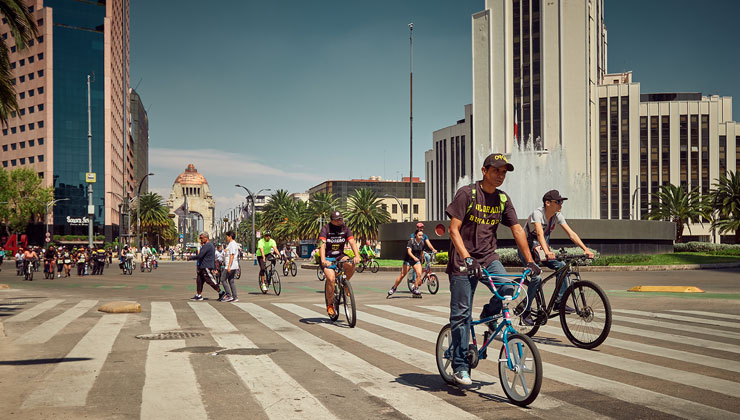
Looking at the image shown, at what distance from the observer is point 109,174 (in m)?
95.9

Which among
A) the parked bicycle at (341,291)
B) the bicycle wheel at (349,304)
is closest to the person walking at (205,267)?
the parked bicycle at (341,291)

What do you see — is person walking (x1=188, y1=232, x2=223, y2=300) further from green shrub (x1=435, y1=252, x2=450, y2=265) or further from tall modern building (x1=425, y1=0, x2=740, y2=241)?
tall modern building (x1=425, y1=0, x2=740, y2=241)

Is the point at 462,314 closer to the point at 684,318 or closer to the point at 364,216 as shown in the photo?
the point at 684,318

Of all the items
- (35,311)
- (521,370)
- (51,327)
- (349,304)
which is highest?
(521,370)

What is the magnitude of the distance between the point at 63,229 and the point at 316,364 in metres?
97.9

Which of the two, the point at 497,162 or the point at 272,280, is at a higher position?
the point at 497,162

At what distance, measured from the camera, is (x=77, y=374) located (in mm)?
6250

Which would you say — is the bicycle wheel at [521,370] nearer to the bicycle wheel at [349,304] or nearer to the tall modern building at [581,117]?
the bicycle wheel at [349,304]

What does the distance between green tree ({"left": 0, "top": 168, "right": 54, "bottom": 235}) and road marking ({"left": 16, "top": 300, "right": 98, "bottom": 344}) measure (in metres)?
77.9

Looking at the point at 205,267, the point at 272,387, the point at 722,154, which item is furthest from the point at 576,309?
the point at 722,154

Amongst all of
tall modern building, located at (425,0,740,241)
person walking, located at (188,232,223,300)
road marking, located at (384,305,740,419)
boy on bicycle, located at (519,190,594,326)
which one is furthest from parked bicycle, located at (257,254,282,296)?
tall modern building, located at (425,0,740,241)

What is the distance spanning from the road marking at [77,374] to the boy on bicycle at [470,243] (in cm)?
321

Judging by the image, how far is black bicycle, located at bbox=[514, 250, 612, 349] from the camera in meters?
7.37

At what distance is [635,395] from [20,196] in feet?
307
